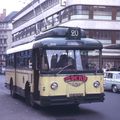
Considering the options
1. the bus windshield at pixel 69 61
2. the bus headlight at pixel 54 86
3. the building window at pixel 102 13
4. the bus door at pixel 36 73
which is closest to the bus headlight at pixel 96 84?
the bus windshield at pixel 69 61

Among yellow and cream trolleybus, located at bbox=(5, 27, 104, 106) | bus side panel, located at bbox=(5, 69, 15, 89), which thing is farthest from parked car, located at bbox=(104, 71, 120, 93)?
yellow and cream trolleybus, located at bbox=(5, 27, 104, 106)

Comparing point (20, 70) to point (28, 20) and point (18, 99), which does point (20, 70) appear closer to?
point (18, 99)

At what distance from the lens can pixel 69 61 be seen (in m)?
15.6

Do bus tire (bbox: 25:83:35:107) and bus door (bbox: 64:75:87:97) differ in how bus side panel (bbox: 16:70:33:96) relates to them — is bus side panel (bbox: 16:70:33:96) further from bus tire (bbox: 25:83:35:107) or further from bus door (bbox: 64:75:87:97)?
bus door (bbox: 64:75:87:97)

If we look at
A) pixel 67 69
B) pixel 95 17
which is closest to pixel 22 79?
pixel 67 69

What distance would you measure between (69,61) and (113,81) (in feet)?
47.3

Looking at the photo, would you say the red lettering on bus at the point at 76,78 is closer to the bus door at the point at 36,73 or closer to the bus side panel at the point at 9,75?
the bus door at the point at 36,73

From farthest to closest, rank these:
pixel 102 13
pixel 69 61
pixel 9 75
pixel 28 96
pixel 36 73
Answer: pixel 102 13 < pixel 9 75 < pixel 28 96 < pixel 36 73 < pixel 69 61

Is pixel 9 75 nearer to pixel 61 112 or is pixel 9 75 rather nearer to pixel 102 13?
pixel 61 112

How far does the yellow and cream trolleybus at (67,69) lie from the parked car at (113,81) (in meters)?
13.0

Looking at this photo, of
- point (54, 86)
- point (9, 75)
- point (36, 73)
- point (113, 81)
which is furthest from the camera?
point (113, 81)

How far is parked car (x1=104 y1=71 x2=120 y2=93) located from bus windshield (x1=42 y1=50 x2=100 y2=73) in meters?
13.2

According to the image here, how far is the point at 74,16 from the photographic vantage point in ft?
195

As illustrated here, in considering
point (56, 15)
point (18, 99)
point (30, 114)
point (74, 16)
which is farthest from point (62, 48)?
point (56, 15)
